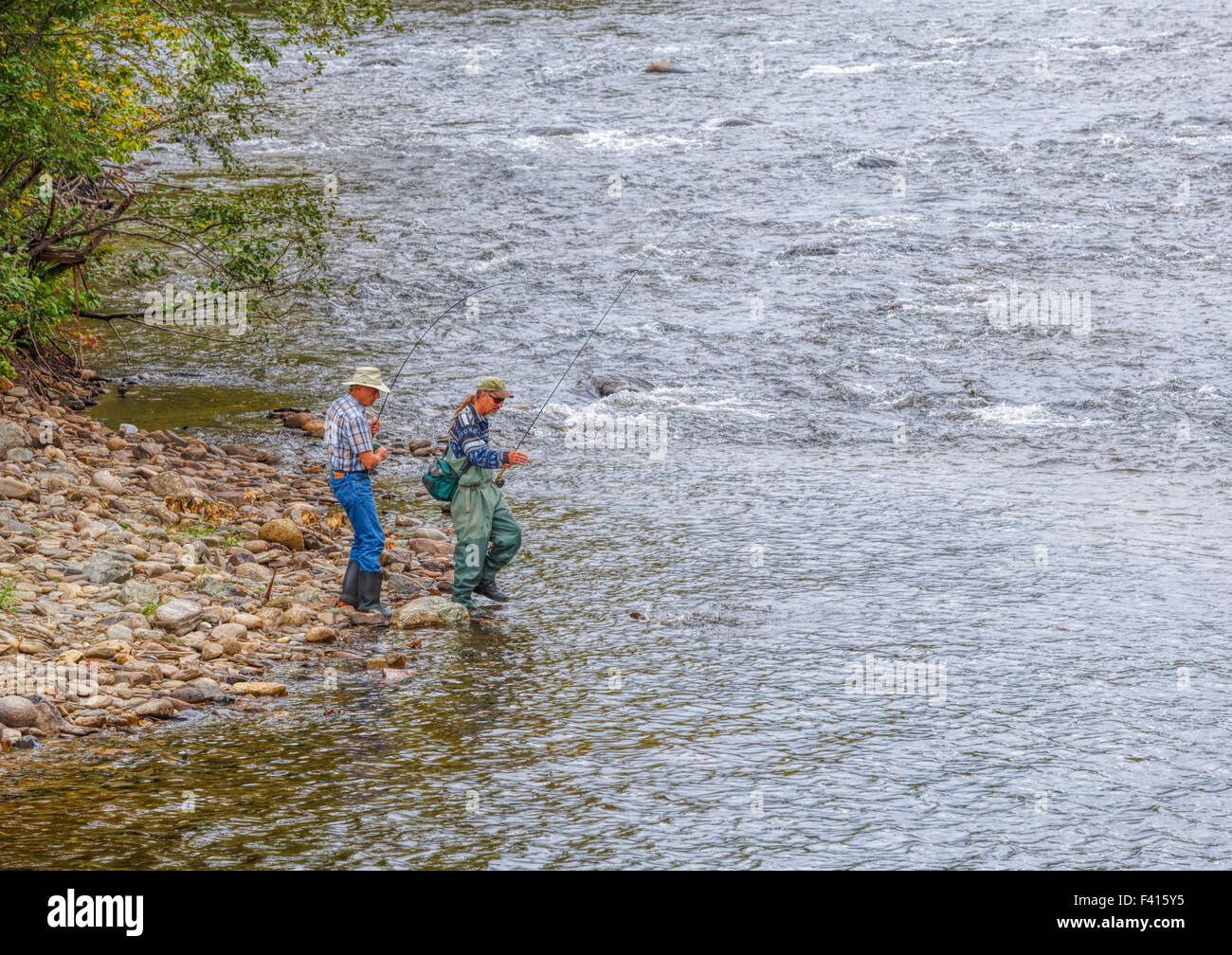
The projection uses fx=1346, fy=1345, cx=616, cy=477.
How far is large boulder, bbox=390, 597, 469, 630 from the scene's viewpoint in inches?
415

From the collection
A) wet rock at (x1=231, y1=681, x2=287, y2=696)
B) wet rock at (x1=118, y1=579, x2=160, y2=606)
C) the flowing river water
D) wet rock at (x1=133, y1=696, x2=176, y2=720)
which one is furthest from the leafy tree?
wet rock at (x1=133, y1=696, x2=176, y2=720)

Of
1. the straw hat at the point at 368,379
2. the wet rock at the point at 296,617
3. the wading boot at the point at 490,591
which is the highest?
the straw hat at the point at 368,379

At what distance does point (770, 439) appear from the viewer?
16.0 metres

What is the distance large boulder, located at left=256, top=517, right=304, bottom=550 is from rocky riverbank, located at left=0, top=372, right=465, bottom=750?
2 cm

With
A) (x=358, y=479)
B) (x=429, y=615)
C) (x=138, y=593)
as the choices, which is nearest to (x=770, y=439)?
(x=429, y=615)

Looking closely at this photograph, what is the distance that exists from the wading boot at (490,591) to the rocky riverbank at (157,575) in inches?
16.4

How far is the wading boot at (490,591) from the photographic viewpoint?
437 inches

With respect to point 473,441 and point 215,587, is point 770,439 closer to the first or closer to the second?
point 473,441

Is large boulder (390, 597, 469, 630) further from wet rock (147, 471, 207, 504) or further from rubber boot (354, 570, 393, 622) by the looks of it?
wet rock (147, 471, 207, 504)

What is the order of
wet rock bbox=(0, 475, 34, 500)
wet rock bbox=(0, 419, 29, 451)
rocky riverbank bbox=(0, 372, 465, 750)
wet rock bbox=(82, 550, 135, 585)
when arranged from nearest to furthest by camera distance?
Answer: rocky riverbank bbox=(0, 372, 465, 750) < wet rock bbox=(82, 550, 135, 585) < wet rock bbox=(0, 475, 34, 500) < wet rock bbox=(0, 419, 29, 451)

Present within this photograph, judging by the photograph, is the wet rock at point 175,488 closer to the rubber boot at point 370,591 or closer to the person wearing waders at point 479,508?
the rubber boot at point 370,591

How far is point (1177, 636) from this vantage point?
10133mm

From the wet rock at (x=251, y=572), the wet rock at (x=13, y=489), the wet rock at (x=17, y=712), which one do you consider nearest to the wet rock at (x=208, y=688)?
A: the wet rock at (x=17, y=712)

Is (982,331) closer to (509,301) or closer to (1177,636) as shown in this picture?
(509,301)
